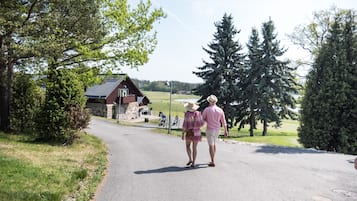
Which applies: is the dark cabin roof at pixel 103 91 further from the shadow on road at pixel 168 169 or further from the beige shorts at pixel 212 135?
the beige shorts at pixel 212 135

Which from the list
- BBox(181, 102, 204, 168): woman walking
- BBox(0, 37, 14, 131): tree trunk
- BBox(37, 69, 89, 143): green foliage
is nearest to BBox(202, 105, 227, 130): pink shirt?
BBox(181, 102, 204, 168): woman walking

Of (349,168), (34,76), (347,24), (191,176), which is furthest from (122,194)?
(347,24)

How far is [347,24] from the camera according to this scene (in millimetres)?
16250

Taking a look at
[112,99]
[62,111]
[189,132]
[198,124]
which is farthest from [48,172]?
[112,99]

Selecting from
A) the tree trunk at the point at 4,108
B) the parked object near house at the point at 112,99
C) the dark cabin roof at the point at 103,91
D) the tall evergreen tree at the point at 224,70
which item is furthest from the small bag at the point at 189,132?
the dark cabin roof at the point at 103,91

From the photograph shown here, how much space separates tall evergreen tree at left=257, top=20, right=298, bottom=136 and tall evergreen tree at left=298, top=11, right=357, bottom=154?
1356 centimetres

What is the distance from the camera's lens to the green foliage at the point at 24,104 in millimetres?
13750

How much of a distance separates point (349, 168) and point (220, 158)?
3.40 meters

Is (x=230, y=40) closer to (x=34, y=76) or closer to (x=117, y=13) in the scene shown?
(x=117, y=13)

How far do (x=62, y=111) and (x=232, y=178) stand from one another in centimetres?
716

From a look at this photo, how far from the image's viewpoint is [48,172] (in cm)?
698

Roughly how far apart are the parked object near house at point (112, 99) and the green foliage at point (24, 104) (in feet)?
96.0

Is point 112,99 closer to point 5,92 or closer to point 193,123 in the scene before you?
point 5,92

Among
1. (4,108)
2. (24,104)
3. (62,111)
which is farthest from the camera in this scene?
(24,104)
